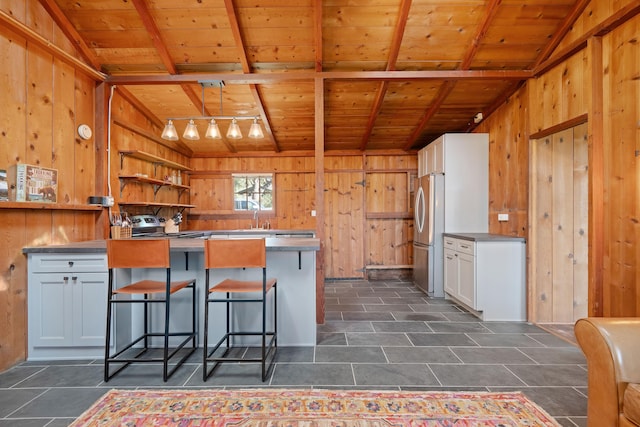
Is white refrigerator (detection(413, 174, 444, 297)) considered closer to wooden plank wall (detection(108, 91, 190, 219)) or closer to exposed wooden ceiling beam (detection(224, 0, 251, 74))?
exposed wooden ceiling beam (detection(224, 0, 251, 74))

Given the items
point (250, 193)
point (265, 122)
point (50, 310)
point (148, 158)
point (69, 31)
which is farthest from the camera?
point (250, 193)

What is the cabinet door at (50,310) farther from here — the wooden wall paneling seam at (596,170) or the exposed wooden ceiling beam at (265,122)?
the wooden wall paneling seam at (596,170)

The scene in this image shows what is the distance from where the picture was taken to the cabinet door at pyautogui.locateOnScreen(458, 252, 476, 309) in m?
3.35

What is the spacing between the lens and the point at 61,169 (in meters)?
2.71

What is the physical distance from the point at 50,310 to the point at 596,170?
4.63 meters

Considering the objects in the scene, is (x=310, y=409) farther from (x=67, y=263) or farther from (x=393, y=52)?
(x=393, y=52)

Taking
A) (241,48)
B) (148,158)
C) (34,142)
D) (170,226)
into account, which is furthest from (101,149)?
(241,48)

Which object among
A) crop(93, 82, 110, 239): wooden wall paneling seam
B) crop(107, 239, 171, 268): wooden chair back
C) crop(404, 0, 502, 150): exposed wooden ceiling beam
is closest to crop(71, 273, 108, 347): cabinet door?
crop(107, 239, 171, 268): wooden chair back

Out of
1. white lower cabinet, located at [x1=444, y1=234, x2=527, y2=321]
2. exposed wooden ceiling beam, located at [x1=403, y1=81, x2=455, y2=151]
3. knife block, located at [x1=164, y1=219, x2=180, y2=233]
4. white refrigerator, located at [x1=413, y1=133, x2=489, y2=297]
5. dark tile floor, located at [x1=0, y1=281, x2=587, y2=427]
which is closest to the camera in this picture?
dark tile floor, located at [x1=0, y1=281, x2=587, y2=427]

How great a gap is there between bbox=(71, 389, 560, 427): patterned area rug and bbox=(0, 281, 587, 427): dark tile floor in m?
0.10

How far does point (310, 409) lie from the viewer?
1747mm

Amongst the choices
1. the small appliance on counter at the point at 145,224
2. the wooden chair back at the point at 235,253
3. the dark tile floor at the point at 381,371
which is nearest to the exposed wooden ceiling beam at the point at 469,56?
the dark tile floor at the point at 381,371

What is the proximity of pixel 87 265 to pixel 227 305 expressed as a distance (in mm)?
1177

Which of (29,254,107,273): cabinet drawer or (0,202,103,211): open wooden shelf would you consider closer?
(0,202,103,211): open wooden shelf
